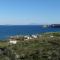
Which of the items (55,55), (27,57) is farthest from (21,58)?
(55,55)

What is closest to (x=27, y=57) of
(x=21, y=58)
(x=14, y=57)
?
(x=21, y=58)

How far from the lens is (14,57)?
1667cm

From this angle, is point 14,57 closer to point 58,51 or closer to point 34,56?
point 34,56

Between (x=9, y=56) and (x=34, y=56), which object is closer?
(x=9, y=56)

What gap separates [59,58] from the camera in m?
16.8

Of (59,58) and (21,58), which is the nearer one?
(59,58)

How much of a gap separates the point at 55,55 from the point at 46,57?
808mm

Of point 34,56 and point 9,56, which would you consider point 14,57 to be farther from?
point 34,56

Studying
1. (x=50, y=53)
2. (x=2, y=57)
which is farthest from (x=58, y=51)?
(x=2, y=57)

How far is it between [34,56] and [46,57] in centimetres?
108

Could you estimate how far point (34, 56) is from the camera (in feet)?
60.3

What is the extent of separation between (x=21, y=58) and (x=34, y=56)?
3.61 feet

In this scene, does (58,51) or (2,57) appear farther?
(58,51)

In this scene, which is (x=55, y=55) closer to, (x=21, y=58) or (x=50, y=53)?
(x=50, y=53)
